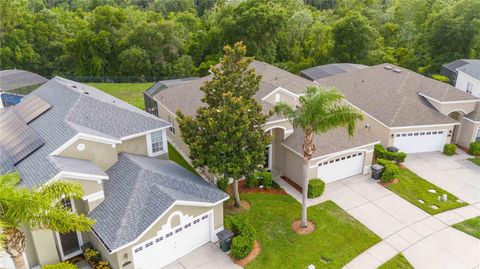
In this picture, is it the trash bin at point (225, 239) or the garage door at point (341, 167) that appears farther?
the garage door at point (341, 167)

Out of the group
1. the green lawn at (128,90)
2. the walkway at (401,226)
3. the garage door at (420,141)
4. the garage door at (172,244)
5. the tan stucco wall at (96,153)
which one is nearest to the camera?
the garage door at (172,244)

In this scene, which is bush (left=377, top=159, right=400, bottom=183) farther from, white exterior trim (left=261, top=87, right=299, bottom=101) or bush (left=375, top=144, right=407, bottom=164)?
white exterior trim (left=261, top=87, right=299, bottom=101)

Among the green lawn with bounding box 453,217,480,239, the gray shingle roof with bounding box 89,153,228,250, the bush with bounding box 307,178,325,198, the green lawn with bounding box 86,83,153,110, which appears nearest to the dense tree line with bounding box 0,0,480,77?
the green lawn with bounding box 86,83,153,110

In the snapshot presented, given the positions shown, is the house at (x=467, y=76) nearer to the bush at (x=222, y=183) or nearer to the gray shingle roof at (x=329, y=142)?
the gray shingle roof at (x=329, y=142)

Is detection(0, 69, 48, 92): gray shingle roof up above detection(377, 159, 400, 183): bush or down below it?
above

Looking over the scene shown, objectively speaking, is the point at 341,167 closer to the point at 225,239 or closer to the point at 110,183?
the point at 225,239

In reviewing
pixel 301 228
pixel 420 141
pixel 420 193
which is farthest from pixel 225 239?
pixel 420 141

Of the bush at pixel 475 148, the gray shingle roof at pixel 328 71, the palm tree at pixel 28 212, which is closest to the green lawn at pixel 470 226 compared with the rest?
the bush at pixel 475 148
